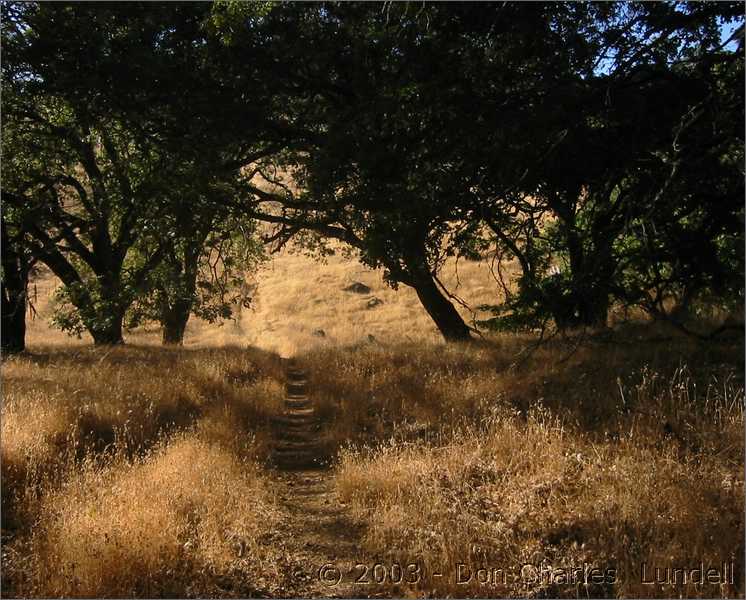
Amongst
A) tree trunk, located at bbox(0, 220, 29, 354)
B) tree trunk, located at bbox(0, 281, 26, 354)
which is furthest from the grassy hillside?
tree trunk, located at bbox(0, 281, 26, 354)

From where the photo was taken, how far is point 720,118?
5887 millimetres

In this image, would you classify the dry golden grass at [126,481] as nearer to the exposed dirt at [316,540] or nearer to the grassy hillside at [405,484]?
the grassy hillside at [405,484]

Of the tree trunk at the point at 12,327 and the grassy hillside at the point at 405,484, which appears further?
the tree trunk at the point at 12,327

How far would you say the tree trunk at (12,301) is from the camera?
1470 cm

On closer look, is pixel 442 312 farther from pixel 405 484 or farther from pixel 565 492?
pixel 565 492

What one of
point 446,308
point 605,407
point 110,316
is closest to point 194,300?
point 110,316

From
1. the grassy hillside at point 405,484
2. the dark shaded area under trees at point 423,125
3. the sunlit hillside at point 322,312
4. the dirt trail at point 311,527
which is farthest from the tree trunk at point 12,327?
the dirt trail at point 311,527

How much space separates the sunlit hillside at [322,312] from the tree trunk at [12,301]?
950cm

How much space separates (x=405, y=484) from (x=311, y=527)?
0.95 metres

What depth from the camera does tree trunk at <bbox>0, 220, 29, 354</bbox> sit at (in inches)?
579

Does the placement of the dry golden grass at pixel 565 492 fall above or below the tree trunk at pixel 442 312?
below

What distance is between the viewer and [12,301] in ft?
53.4

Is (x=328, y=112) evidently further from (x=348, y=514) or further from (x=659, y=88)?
(x=348, y=514)

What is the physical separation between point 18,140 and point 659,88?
448 inches
